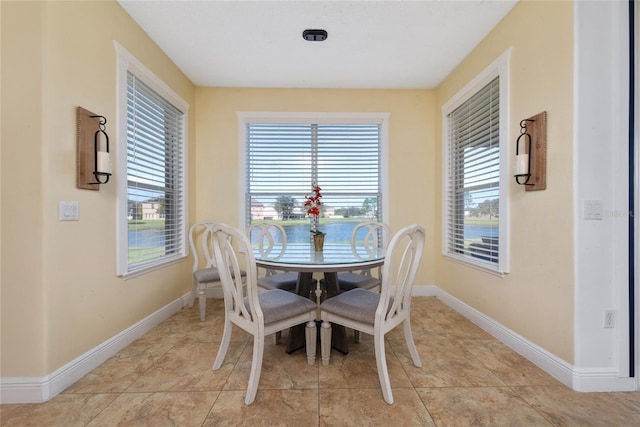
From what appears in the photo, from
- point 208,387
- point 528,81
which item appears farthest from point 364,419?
point 528,81

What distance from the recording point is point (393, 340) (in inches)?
92.4

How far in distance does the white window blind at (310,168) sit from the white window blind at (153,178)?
813mm

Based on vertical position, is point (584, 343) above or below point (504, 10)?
below

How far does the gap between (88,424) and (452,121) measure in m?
3.93

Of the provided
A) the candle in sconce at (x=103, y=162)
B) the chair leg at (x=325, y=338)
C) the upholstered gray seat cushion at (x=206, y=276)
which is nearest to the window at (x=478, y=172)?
the chair leg at (x=325, y=338)

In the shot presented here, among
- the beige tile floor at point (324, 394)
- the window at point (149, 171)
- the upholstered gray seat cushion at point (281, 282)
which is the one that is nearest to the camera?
the beige tile floor at point (324, 394)

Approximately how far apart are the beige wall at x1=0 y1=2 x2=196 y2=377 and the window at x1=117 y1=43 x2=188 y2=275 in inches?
12.1

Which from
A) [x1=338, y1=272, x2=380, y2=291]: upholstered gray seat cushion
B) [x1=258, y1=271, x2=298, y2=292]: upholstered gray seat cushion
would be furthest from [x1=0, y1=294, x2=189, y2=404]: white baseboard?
[x1=338, y1=272, x2=380, y2=291]: upholstered gray seat cushion

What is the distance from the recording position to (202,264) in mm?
3480

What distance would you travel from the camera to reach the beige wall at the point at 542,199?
5.73 ft

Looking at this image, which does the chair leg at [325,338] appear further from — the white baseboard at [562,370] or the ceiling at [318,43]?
the ceiling at [318,43]

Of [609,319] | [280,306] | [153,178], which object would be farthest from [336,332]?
[153,178]

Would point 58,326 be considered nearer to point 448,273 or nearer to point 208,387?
point 208,387

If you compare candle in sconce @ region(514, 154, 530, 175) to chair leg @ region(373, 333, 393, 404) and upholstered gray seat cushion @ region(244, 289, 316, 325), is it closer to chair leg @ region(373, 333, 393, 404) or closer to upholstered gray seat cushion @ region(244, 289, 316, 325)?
chair leg @ region(373, 333, 393, 404)
